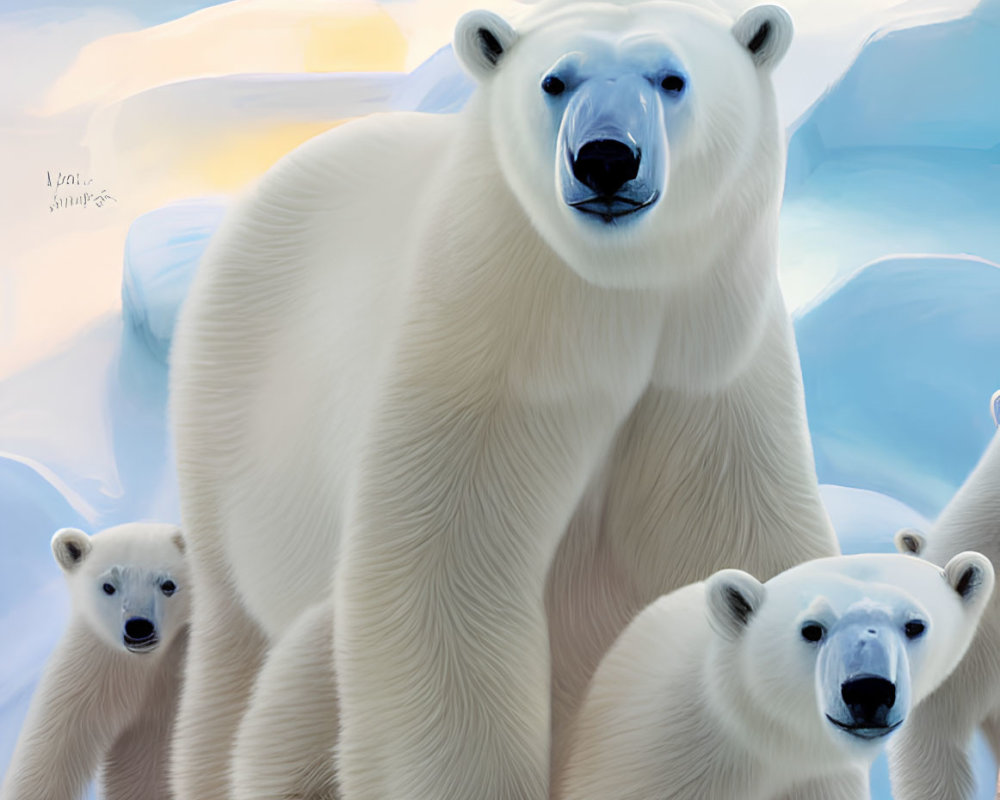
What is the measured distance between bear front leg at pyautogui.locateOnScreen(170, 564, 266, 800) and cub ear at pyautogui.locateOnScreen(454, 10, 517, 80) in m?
0.59

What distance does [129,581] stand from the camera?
1.64m

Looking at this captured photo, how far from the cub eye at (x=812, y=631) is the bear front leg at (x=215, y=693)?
591 millimetres

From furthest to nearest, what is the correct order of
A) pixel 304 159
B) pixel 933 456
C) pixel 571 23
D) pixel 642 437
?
pixel 933 456, pixel 304 159, pixel 642 437, pixel 571 23

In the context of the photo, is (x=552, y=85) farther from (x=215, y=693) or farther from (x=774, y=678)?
(x=215, y=693)

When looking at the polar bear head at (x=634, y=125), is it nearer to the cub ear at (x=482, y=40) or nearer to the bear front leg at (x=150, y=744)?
the cub ear at (x=482, y=40)

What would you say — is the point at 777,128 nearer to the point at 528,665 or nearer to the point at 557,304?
the point at 557,304

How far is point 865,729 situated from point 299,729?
0.51 metres

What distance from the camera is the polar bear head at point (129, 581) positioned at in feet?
5.24

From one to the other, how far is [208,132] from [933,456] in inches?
54.5

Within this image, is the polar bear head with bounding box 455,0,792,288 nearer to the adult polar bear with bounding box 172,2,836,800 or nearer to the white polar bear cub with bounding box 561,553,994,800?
the adult polar bear with bounding box 172,2,836,800

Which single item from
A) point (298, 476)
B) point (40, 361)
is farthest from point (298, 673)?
point (40, 361)

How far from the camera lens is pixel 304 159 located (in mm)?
1338
